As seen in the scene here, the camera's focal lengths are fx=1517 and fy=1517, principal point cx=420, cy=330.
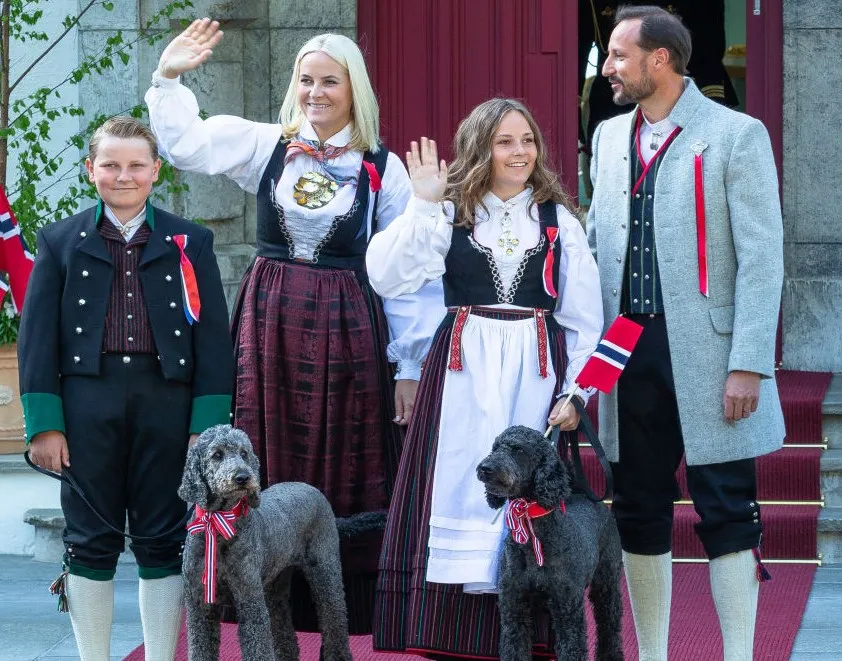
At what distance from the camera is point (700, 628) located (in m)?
4.95

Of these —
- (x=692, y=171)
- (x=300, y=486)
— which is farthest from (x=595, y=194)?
(x=300, y=486)

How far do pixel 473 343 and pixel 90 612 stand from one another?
122cm

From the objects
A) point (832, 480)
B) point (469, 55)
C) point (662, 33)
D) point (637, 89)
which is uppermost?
point (469, 55)

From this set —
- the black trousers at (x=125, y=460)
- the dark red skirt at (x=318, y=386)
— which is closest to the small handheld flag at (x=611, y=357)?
the dark red skirt at (x=318, y=386)

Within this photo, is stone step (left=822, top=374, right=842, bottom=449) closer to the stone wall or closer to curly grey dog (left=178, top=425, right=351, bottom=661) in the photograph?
the stone wall

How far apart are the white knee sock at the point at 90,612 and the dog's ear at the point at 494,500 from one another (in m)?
1.02

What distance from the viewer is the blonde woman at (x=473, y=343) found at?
13.1 ft

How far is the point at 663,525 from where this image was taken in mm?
4168

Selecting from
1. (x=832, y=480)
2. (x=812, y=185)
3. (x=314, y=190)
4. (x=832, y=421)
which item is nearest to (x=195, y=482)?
(x=314, y=190)

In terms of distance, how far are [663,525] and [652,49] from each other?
129cm

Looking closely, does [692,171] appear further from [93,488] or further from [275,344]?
[93,488]

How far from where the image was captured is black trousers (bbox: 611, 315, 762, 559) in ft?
13.2

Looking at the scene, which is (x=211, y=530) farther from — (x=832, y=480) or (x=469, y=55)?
(x=469, y=55)

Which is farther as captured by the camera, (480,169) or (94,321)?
(480,169)
